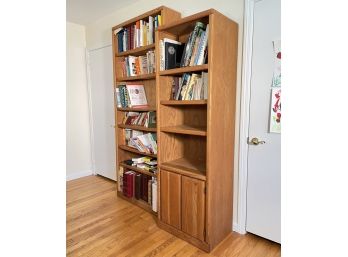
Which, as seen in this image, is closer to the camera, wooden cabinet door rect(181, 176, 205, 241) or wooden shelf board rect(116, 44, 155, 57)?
wooden cabinet door rect(181, 176, 205, 241)

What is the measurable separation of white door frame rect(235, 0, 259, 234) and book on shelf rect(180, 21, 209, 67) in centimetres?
35

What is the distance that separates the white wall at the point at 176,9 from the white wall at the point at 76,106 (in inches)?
7.6

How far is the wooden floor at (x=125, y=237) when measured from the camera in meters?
1.82

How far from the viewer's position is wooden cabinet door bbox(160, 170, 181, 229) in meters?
1.96

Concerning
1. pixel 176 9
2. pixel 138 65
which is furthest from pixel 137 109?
pixel 176 9

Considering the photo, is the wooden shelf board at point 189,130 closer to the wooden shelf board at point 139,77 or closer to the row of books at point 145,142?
the row of books at point 145,142

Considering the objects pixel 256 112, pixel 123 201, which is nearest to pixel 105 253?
pixel 123 201

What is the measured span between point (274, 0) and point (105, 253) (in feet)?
7.86

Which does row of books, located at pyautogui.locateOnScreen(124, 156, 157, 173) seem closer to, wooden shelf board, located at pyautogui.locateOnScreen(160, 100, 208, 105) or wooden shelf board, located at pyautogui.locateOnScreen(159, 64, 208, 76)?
wooden shelf board, located at pyautogui.locateOnScreen(160, 100, 208, 105)

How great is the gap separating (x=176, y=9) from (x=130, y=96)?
3.36ft

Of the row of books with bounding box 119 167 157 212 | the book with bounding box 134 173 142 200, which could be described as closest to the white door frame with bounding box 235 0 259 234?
the row of books with bounding box 119 167 157 212

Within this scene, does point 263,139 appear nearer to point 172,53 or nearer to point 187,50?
point 187,50

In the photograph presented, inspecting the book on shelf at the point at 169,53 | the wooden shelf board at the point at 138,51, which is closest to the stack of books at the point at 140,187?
the book on shelf at the point at 169,53
